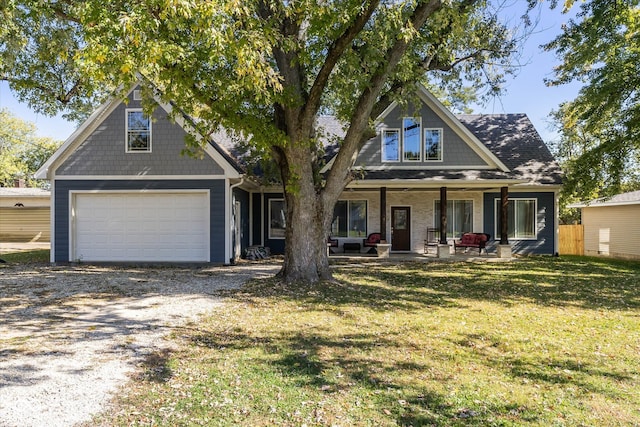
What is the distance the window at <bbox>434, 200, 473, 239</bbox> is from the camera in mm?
18062

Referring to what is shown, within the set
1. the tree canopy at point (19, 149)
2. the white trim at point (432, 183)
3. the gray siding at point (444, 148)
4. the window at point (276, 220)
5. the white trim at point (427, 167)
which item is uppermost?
the tree canopy at point (19, 149)

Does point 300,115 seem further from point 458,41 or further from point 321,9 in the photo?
point 458,41

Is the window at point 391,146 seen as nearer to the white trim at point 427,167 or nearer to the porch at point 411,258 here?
the white trim at point 427,167

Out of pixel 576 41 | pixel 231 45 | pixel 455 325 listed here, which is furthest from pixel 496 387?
pixel 576 41

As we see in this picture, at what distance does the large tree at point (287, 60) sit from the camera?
5.98 m

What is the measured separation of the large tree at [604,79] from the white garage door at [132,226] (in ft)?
44.9

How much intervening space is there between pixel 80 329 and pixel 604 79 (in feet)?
53.9

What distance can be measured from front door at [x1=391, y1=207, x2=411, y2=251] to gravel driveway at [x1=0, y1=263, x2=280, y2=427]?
767 centimetres

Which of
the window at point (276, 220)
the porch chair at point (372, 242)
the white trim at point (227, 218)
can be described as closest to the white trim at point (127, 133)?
the white trim at point (227, 218)

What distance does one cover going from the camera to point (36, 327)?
245 inches

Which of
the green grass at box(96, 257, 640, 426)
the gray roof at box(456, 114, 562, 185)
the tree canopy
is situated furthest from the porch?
the tree canopy

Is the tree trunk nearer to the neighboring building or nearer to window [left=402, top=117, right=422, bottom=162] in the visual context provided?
window [left=402, top=117, right=422, bottom=162]

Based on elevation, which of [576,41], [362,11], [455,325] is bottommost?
[455,325]

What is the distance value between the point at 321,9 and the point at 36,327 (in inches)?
265
